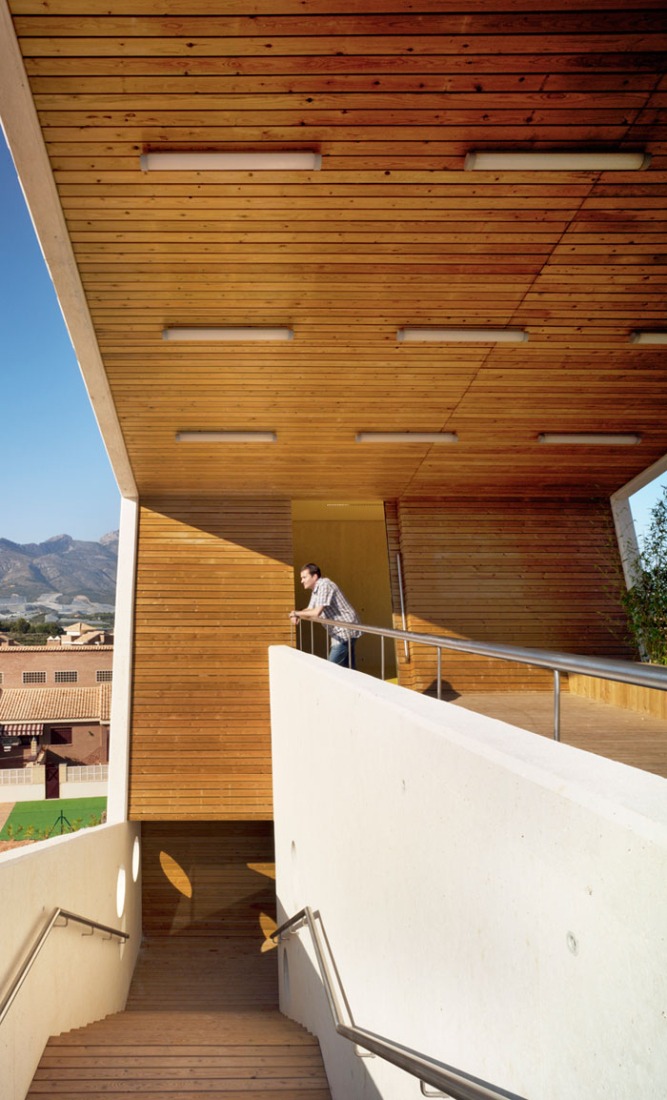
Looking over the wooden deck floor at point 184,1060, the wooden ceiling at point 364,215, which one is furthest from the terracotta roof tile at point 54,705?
the wooden deck floor at point 184,1060

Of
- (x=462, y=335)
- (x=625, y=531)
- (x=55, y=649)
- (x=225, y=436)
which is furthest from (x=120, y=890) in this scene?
(x=55, y=649)

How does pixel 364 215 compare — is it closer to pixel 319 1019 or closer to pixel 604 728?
pixel 604 728

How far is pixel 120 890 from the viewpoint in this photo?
393 inches

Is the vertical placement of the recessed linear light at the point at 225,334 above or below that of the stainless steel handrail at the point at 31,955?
above

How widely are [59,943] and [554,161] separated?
6610mm

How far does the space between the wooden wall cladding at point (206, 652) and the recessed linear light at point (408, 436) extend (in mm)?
2231

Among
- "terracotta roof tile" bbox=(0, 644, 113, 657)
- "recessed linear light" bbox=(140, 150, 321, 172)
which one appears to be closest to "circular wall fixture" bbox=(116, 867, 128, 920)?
"recessed linear light" bbox=(140, 150, 321, 172)

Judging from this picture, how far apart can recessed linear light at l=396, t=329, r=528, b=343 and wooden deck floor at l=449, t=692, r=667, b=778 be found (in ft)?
10.4

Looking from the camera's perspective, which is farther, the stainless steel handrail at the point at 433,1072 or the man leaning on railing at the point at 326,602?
the man leaning on railing at the point at 326,602

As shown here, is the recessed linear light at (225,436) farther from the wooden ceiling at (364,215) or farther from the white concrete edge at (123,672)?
the white concrete edge at (123,672)

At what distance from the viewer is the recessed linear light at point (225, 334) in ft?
24.7

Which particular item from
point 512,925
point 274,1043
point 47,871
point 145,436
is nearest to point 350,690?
point 512,925

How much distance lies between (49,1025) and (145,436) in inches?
225

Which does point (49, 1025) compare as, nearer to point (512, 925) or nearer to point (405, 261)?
point (512, 925)
